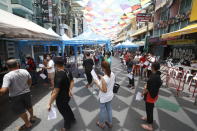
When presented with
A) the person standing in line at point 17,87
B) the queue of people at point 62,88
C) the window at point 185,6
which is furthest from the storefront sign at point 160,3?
the person standing in line at point 17,87

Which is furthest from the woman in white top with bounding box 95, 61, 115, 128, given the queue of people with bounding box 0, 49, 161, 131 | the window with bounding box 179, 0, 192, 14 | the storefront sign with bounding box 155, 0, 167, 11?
the storefront sign with bounding box 155, 0, 167, 11

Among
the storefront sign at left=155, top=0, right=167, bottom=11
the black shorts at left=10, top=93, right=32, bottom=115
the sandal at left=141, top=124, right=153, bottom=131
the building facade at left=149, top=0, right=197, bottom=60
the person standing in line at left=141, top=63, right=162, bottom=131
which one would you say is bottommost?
the sandal at left=141, top=124, right=153, bottom=131

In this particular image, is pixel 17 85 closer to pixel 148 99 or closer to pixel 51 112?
pixel 51 112

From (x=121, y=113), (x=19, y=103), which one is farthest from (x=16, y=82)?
(x=121, y=113)

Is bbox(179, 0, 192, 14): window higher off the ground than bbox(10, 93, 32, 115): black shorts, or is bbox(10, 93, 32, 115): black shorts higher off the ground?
bbox(179, 0, 192, 14): window

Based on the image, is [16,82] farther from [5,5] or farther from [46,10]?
[46,10]

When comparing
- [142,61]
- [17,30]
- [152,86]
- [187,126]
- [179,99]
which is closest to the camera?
[152,86]

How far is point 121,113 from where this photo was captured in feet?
12.0

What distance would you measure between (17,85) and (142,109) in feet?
12.4

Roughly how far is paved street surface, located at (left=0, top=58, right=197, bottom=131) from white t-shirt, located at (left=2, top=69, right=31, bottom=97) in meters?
1.05

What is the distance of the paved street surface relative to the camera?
3.03 meters

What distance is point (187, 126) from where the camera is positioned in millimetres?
3092

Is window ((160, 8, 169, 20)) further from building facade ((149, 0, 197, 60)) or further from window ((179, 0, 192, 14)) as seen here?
window ((179, 0, 192, 14))

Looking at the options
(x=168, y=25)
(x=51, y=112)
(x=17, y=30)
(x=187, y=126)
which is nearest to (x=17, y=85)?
(x=51, y=112)
